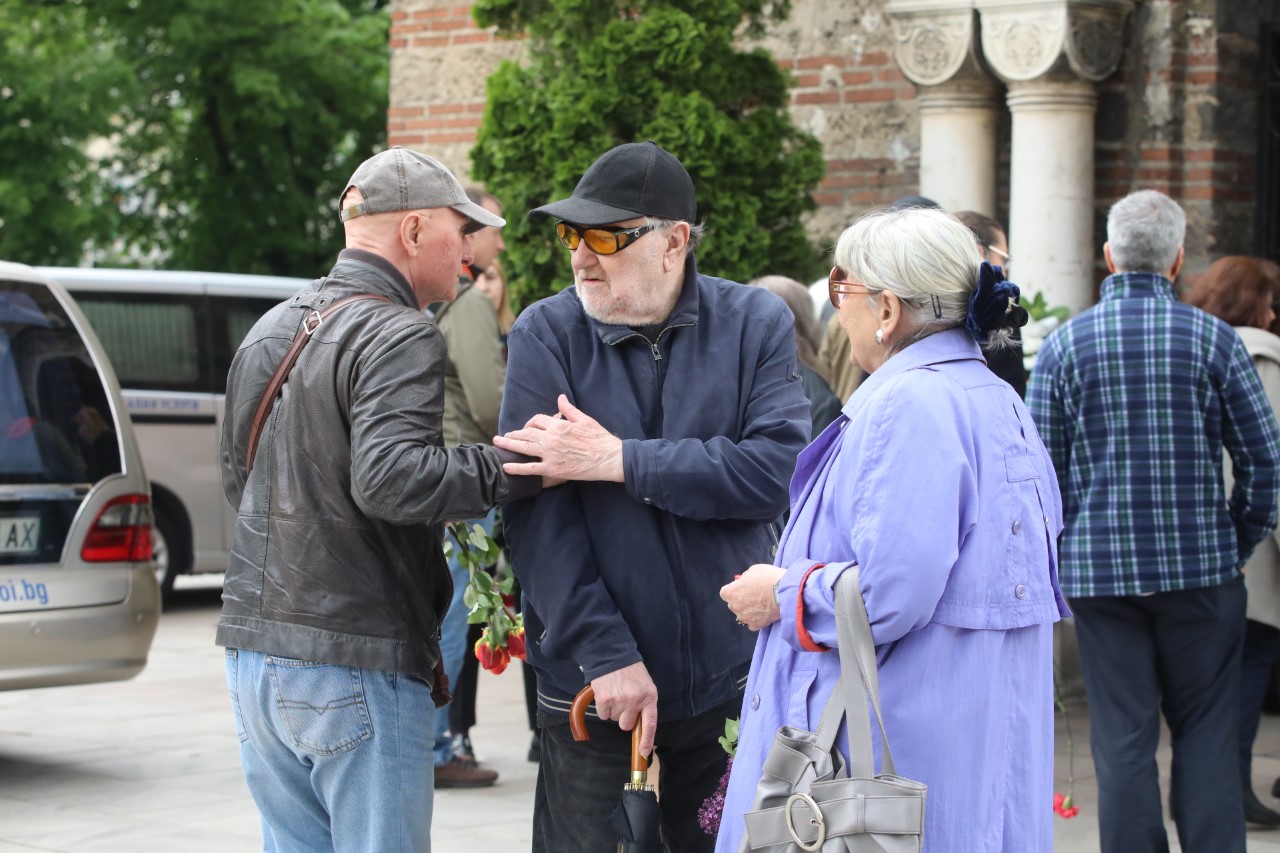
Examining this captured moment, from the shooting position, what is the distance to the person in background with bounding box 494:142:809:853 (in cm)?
338

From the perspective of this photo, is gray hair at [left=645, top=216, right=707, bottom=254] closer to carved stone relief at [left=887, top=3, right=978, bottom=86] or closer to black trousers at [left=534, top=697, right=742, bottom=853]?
black trousers at [left=534, top=697, right=742, bottom=853]

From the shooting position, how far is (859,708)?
2.92 meters

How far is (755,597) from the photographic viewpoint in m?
3.11

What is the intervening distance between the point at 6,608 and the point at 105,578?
410 millimetres

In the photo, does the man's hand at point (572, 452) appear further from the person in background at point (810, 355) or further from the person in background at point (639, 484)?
the person in background at point (810, 355)

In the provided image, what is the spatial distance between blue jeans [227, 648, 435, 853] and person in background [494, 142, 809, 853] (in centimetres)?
31

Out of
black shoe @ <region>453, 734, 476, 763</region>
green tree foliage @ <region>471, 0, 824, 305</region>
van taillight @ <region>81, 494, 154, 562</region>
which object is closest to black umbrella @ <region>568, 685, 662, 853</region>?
black shoe @ <region>453, 734, 476, 763</region>

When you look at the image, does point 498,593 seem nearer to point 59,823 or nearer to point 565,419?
point 565,419

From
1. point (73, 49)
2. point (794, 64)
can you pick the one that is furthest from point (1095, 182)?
point (73, 49)

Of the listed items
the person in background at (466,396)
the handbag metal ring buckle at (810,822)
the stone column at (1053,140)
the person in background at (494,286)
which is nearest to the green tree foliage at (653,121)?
the stone column at (1053,140)

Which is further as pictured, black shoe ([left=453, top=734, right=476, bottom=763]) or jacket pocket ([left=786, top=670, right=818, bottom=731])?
black shoe ([left=453, top=734, right=476, bottom=763])

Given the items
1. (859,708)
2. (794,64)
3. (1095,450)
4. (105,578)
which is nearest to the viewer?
(859,708)

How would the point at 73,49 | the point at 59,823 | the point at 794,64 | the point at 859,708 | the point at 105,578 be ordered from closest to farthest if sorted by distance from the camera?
the point at 859,708, the point at 59,823, the point at 105,578, the point at 794,64, the point at 73,49

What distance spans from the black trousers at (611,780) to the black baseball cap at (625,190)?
3.24ft
